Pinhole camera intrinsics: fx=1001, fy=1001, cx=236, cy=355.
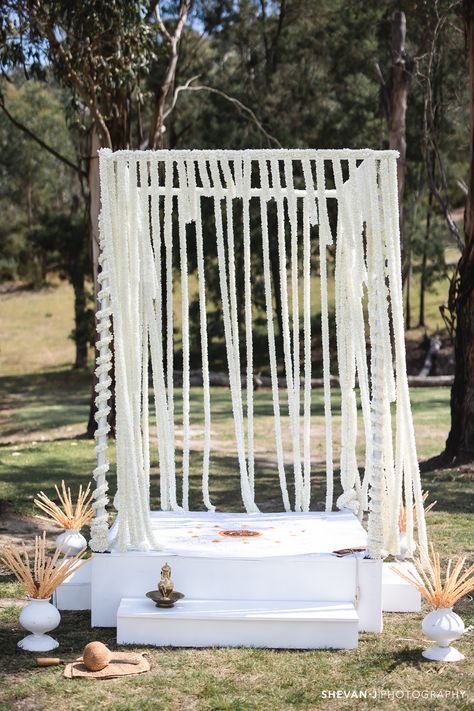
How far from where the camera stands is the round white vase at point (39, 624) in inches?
151

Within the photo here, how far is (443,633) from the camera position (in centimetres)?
371

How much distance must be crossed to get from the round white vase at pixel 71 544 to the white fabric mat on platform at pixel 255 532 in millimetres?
382

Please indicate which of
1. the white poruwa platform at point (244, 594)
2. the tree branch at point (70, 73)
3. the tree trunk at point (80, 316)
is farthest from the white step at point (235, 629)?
the tree trunk at point (80, 316)

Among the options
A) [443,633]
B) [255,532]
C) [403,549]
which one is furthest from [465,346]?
[443,633]

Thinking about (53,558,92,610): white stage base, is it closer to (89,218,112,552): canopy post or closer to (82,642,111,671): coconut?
(89,218,112,552): canopy post

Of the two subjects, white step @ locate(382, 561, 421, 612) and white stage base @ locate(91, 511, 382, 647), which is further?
white step @ locate(382, 561, 421, 612)

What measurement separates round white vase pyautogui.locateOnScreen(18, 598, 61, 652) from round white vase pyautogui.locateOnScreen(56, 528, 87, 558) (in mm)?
939

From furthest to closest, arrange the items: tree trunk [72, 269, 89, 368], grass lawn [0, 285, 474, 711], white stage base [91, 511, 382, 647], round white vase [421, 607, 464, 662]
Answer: tree trunk [72, 269, 89, 368], white stage base [91, 511, 382, 647], round white vase [421, 607, 464, 662], grass lawn [0, 285, 474, 711]

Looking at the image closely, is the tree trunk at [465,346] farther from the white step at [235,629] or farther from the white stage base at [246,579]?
the white step at [235,629]

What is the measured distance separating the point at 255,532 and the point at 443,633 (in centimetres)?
116

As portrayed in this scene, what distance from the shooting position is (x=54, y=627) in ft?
12.8

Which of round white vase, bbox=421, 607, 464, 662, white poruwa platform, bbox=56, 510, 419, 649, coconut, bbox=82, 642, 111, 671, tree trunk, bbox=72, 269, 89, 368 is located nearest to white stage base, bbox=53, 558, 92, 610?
white poruwa platform, bbox=56, 510, 419, 649

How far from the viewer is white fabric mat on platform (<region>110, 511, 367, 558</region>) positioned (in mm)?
4254

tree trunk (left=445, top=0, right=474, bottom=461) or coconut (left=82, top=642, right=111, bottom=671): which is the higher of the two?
tree trunk (left=445, top=0, right=474, bottom=461)
